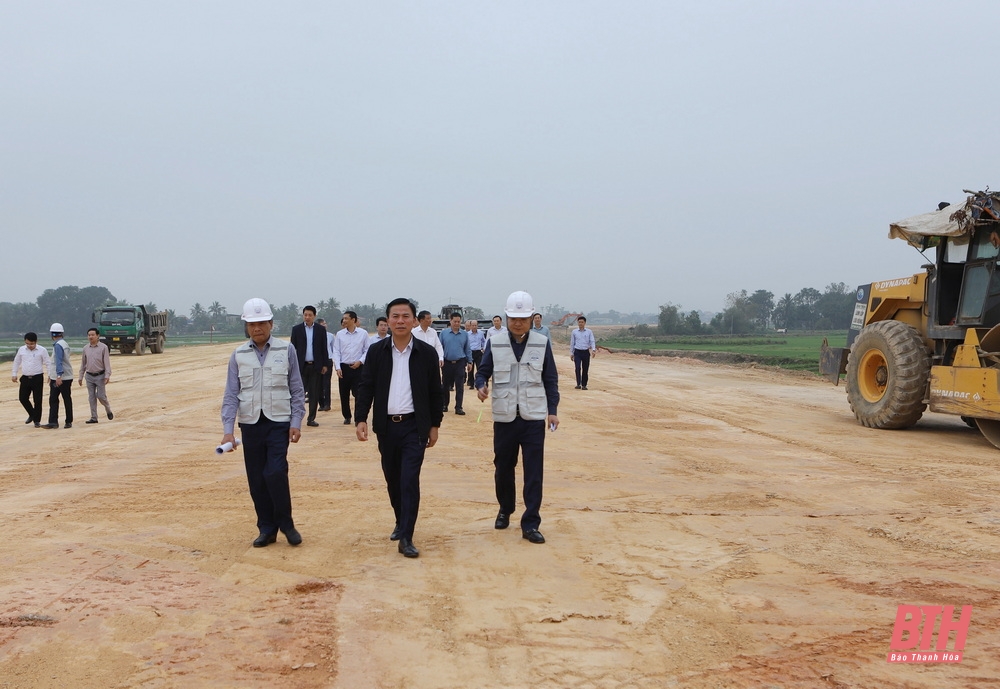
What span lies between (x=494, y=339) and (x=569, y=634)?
242 cm

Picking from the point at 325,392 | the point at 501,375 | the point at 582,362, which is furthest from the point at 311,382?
the point at 582,362

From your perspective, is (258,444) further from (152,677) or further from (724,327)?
(724,327)

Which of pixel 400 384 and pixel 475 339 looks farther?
pixel 475 339

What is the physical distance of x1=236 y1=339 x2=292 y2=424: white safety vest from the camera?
5.16 metres

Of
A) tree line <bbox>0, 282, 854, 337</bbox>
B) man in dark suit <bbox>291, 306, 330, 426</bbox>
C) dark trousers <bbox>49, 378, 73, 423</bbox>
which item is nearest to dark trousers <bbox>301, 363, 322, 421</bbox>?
man in dark suit <bbox>291, 306, 330, 426</bbox>

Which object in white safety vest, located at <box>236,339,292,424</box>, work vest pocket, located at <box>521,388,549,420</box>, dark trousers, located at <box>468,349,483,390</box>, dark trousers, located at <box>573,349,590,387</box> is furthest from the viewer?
dark trousers, located at <box>573,349,590,387</box>

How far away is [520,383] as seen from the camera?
541cm

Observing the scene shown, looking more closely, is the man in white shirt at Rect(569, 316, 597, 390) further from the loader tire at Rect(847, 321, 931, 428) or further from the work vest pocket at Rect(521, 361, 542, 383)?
the work vest pocket at Rect(521, 361, 542, 383)

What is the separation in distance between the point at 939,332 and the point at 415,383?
8.38 m

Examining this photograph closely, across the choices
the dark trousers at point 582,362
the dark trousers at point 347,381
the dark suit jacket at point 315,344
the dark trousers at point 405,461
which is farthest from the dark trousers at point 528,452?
the dark trousers at point 582,362

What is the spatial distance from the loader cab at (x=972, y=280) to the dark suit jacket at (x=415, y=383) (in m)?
8.00

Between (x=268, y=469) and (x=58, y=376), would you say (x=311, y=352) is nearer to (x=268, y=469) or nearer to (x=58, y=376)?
(x=58, y=376)

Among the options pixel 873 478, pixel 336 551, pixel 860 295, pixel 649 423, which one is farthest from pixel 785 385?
pixel 336 551

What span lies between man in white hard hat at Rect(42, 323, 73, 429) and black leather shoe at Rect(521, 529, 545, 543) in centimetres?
882
